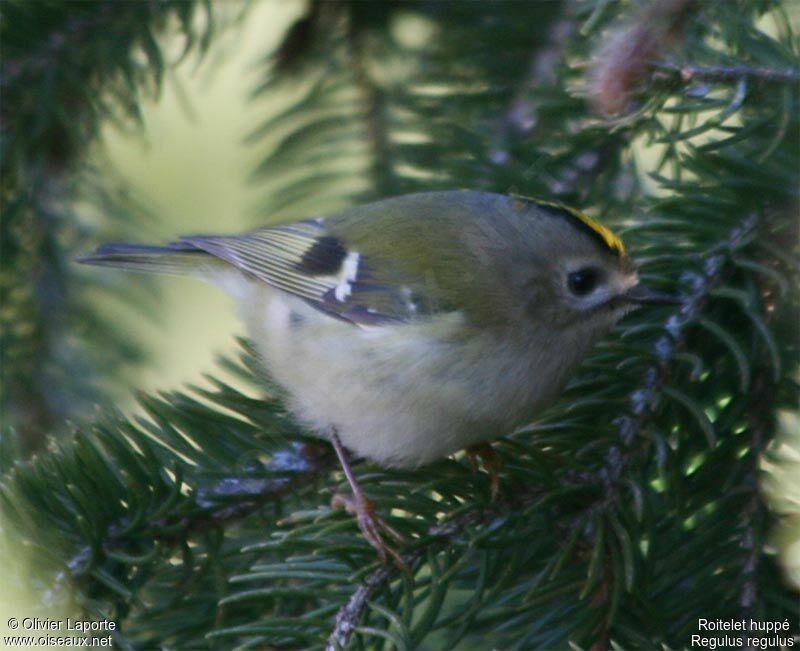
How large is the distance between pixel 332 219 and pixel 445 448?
64cm


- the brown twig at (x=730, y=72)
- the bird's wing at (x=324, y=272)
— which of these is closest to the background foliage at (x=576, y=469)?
the brown twig at (x=730, y=72)

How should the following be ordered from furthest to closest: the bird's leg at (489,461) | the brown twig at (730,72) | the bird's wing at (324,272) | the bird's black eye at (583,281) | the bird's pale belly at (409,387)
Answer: the bird's wing at (324,272) → the bird's black eye at (583,281) → the bird's pale belly at (409,387) → the bird's leg at (489,461) → the brown twig at (730,72)

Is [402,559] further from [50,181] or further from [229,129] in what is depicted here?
[229,129]

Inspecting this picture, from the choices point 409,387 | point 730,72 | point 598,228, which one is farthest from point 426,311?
point 730,72

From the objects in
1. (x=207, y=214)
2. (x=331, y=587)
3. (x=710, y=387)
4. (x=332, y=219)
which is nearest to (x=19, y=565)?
(x=331, y=587)

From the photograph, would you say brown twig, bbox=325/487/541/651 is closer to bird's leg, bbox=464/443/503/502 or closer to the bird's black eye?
bird's leg, bbox=464/443/503/502

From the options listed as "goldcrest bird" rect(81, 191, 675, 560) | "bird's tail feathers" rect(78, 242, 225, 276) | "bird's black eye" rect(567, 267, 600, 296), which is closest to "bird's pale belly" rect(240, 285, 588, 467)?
"goldcrest bird" rect(81, 191, 675, 560)

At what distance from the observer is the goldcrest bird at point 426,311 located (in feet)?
4.54

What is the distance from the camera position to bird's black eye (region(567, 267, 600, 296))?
4.89 ft

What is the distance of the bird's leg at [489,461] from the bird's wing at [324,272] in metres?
0.27

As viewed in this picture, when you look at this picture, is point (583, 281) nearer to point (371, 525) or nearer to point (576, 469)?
point (576, 469)

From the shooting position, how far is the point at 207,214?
2.80 meters

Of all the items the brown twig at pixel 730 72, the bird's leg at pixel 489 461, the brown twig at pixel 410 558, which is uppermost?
the brown twig at pixel 730 72

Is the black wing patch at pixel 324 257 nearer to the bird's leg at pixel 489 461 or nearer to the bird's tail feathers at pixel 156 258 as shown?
the bird's tail feathers at pixel 156 258
